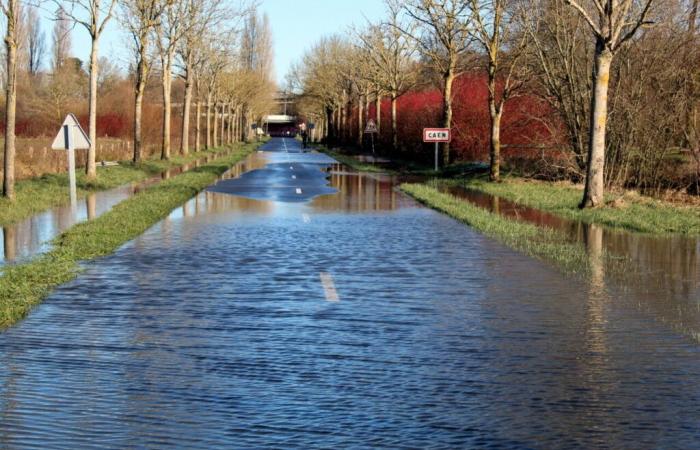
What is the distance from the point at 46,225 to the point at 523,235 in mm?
8953

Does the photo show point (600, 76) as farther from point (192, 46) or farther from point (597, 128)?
point (192, 46)

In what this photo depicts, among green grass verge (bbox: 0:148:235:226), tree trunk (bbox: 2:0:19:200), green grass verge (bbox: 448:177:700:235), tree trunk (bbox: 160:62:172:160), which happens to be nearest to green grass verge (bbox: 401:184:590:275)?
green grass verge (bbox: 448:177:700:235)

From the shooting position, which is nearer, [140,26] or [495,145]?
[495,145]

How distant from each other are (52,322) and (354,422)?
4214 mm

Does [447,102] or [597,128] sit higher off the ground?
[447,102]

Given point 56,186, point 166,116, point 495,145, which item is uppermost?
point 166,116

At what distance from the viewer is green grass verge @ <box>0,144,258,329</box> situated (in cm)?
1012

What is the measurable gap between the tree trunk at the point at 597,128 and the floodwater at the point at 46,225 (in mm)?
11120

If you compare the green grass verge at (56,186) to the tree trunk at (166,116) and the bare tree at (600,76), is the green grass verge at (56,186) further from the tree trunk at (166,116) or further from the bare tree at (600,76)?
the bare tree at (600,76)

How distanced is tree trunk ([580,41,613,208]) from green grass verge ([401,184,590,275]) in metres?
2.54

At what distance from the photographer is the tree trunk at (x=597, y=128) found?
22031 millimetres

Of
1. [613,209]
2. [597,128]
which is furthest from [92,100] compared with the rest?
[613,209]

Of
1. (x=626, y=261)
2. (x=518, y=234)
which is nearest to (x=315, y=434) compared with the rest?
(x=626, y=261)

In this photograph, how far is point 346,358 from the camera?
301 inches
